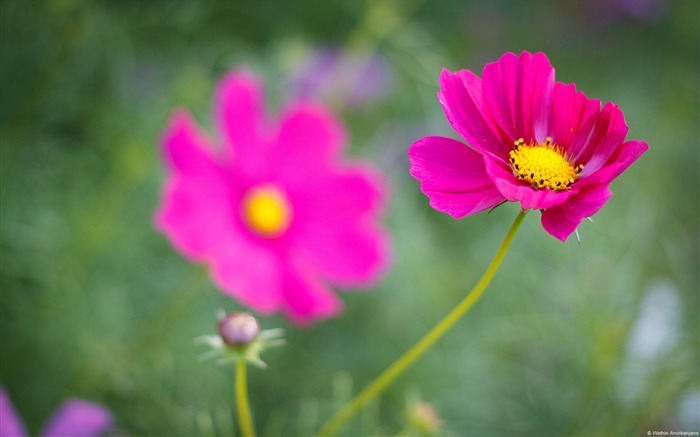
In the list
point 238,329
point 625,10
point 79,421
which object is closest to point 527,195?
point 238,329

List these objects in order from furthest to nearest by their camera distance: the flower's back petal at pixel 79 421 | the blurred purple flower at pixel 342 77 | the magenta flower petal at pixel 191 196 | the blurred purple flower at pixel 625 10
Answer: the blurred purple flower at pixel 625 10
the blurred purple flower at pixel 342 77
the magenta flower petal at pixel 191 196
the flower's back petal at pixel 79 421

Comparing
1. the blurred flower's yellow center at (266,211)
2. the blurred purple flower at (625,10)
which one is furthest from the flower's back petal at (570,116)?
the blurred purple flower at (625,10)

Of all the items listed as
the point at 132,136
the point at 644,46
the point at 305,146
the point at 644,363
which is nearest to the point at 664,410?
the point at 644,363

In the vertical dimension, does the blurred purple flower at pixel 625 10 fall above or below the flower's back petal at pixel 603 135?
above

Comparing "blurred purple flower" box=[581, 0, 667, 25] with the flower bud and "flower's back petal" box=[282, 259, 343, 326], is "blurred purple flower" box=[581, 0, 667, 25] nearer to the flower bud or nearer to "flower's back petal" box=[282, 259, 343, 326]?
"flower's back petal" box=[282, 259, 343, 326]

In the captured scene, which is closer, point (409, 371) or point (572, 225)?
point (572, 225)

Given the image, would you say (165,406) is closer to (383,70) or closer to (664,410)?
(664,410)

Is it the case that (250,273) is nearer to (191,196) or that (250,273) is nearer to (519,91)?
(191,196)

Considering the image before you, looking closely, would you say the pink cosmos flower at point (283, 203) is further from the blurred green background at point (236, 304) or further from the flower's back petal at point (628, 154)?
the flower's back petal at point (628, 154)
